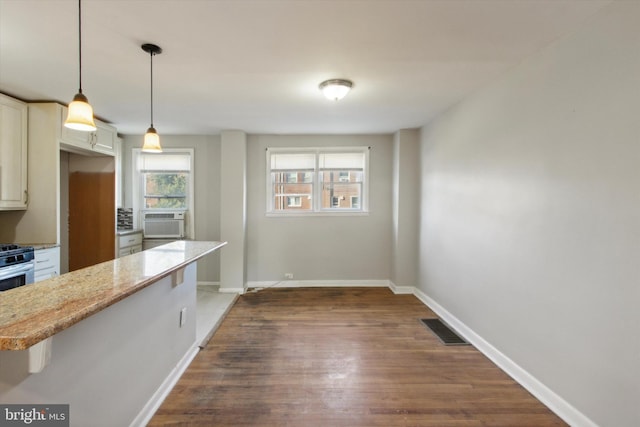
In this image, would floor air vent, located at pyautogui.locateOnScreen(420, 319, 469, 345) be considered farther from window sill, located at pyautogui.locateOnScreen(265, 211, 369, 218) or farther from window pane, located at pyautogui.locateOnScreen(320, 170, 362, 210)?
window pane, located at pyautogui.locateOnScreen(320, 170, 362, 210)

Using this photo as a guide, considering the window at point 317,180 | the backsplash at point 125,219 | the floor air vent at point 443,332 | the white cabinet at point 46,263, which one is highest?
the window at point 317,180

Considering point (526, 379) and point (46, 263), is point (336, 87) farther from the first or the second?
point (46, 263)

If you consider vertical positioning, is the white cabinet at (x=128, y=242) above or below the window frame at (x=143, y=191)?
below

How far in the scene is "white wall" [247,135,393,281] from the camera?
4.80 meters

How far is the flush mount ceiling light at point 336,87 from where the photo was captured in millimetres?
2654

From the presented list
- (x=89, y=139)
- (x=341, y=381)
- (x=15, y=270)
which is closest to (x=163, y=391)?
(x=341, y=381)

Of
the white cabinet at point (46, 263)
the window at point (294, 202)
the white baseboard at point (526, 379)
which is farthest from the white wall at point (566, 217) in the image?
the white cabinet at point (46, 263)

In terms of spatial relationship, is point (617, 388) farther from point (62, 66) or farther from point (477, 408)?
point (62, 66)

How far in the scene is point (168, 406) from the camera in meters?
1.99

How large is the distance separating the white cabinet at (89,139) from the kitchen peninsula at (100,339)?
2184 millimetres

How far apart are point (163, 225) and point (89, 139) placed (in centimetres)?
157

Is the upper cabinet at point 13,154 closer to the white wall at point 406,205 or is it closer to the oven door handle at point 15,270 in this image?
the oven door handle at point 15,270

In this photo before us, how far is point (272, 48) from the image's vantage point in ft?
6.98

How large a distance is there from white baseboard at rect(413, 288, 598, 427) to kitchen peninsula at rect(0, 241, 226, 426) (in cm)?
263
